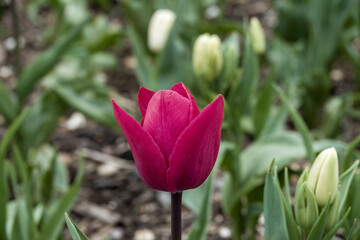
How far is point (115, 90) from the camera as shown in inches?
97.9

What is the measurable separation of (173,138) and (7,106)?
1.11m

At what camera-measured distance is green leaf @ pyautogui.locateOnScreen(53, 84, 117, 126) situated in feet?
5.45

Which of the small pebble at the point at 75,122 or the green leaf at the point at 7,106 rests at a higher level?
the green leaf at the point at 7,106

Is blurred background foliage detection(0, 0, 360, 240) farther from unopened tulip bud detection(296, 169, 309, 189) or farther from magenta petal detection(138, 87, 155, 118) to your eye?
magenta petal detection(138, 87, 155, 118)

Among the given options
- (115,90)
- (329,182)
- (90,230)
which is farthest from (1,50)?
(329,182)

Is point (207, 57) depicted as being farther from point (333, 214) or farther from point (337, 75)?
point (337, 75)

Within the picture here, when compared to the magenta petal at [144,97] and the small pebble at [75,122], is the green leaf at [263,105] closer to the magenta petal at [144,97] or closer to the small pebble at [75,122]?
the magenta petal at [144,97]

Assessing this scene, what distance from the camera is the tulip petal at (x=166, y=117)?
26.1 inches

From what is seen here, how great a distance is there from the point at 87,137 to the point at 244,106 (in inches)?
36.8

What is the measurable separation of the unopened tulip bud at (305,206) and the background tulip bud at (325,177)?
0.04ft

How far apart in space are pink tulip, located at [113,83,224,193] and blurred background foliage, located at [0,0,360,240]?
364 mm

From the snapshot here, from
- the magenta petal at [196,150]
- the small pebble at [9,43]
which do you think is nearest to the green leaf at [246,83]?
the magenta petal at [196,150]

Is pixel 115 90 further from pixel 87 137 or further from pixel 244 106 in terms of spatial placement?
pixel 244 106

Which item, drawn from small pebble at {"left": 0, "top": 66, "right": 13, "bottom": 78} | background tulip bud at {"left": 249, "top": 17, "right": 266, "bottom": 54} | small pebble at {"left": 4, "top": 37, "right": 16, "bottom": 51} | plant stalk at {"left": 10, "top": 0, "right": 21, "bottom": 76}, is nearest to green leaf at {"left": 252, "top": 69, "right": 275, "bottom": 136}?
background tulip bud at {"left": 249, "top": 17, "right": 266, "bottom": 54}
